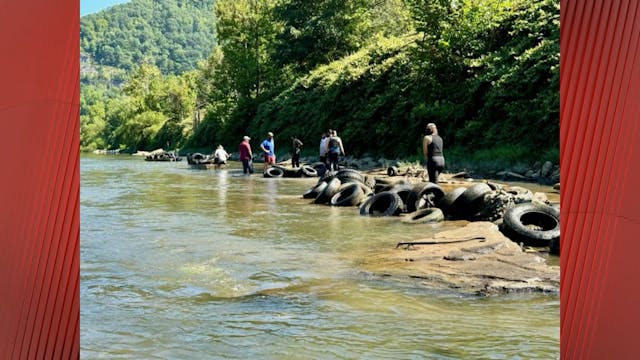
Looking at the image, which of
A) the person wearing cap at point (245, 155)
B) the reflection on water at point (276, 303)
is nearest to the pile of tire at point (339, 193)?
the reflection on water at point (276, 303)

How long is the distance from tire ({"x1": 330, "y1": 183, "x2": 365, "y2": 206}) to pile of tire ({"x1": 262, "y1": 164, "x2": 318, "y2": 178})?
10.5m

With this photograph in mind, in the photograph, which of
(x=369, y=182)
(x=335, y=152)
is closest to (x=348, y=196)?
(x=369, y=182)

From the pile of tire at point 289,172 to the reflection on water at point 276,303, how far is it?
14.8m

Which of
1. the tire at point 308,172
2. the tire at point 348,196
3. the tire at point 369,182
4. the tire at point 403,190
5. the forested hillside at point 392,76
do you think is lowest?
→ the tire at point 308,172

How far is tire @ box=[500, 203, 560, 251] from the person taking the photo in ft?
32.8

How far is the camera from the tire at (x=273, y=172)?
91.2ft

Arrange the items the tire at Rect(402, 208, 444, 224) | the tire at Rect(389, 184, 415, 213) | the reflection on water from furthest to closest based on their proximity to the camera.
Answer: the tire at Rect(389, 184, 415, 213) → the tire at Rect(402, 208, 444, 224) → the reflection on water

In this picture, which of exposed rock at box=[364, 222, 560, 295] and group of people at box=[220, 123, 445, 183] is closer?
exposed rock at box=[364, 222, 560, 295]

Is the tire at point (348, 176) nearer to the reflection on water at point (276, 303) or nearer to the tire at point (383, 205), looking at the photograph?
the tire at point (383, 205)

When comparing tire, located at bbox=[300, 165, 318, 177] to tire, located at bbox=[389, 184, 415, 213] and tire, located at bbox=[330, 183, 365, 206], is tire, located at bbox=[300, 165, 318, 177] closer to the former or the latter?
tire, located at bbox=[330, 183, 365, 206]

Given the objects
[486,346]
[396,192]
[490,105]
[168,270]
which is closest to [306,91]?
[490,105]

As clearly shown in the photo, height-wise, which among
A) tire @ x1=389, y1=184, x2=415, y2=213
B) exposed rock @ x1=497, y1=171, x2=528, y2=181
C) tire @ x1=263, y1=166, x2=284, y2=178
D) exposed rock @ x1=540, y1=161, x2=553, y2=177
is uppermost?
exposed rock @ x1=540, y1=161, x2=553, y2=177

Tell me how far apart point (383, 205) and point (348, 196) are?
1951 millimetres

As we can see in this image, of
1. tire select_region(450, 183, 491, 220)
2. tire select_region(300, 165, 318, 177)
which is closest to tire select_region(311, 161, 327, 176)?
tire select_region(300, 165, 318, 177)
